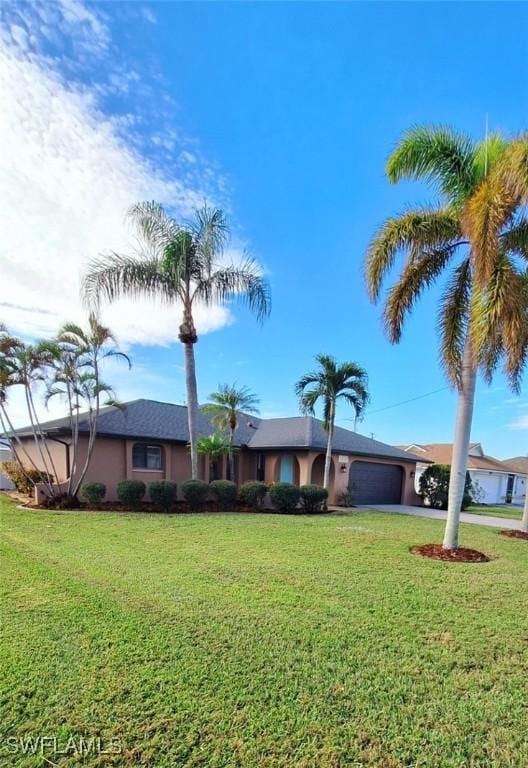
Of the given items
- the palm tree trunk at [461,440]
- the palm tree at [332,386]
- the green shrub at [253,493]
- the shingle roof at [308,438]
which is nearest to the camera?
the palm tree trunk at [461,440]

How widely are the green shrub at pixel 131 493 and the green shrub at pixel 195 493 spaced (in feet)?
4.68

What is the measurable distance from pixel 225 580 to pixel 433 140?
8.83m

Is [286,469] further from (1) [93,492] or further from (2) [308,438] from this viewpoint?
(1) [93,492]

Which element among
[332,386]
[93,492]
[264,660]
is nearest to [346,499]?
[332,386]

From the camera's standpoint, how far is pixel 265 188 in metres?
12.7

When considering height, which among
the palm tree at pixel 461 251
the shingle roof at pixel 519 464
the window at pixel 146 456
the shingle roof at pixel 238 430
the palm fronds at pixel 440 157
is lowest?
the shingle roof at pixel 519 464

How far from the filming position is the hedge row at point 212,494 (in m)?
13.2

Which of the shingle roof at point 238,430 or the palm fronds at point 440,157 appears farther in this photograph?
the shingle roof at point 238,430

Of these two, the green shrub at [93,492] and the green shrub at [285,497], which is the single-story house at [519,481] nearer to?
the green shrub at [285,497]

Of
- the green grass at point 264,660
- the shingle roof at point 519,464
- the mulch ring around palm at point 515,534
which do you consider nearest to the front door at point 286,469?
the mulch ring around palm at point 515,534

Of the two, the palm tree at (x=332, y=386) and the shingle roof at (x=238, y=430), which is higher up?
the palm tree at (x=332, y=386)

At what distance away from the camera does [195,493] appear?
44.5 ft

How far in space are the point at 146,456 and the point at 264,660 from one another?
1353 centimetres

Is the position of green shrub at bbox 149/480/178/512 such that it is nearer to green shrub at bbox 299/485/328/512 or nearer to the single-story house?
green shrub at bbox 299/485/328/512
